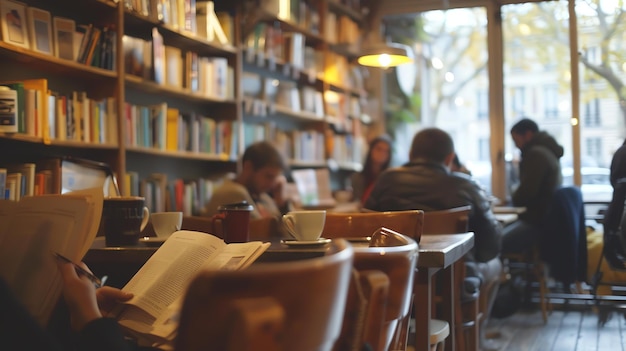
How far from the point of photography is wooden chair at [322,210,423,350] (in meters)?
1.17

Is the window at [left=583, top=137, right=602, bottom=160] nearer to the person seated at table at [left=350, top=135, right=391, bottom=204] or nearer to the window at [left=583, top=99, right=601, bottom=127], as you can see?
the window at [left=583, top=99, right=601, bottom=127]

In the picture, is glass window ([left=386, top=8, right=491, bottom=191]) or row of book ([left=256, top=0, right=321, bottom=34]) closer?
row of book ([left=256, top=0, right=321, bottom=34])

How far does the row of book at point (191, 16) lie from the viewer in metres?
3.89

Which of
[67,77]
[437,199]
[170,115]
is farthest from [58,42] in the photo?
[437,199]

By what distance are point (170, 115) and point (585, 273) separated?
3.03 metres

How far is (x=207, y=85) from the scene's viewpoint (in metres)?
4.56

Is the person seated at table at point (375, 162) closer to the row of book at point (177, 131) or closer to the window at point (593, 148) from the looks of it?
the row of book at point (177, 131)

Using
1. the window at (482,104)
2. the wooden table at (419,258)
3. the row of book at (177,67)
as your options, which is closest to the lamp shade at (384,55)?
the row of book at (177,67)

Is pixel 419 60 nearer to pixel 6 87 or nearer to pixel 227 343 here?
pixel 6 87

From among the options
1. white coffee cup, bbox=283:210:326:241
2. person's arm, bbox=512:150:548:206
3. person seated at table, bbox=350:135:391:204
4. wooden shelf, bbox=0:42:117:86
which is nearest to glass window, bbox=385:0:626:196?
person's arm, bbox=512:150:548:206

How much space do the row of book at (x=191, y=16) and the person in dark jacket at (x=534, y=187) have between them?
2.41 m

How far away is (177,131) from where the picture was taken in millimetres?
4297

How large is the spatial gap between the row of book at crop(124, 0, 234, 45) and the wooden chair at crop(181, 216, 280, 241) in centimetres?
158

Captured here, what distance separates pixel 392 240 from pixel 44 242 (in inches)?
28.5
